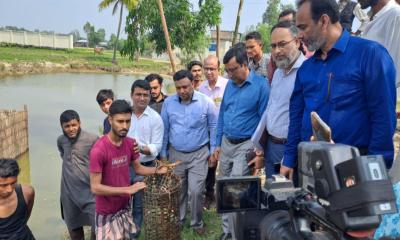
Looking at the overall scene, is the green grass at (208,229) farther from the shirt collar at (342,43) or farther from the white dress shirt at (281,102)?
the shirt collar at (342,43)

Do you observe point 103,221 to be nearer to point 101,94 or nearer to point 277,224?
point 101,94

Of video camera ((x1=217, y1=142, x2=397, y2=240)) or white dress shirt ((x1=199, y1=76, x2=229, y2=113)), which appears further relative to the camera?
white dress shirt ((x1=199, y1=76, x2=229, y2=113))

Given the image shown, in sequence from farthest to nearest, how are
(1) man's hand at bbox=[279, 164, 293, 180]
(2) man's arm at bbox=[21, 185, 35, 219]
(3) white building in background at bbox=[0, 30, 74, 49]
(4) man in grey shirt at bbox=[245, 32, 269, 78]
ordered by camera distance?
(3) white building in background at bbox=[0, 30, 74, 49]
(4) man in grey shirt at bbox=[245, 32, 269, 78]
(2) man's arm at bbox=[21, 185, 35, 219]
(1) man's hand at bbox=[279, 164, 293, 180]

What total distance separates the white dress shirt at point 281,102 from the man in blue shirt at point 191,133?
37.9 inches

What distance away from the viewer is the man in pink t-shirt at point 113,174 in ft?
9.20

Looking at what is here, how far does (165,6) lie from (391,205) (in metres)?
10.7

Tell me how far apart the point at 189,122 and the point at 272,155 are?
1.04 m

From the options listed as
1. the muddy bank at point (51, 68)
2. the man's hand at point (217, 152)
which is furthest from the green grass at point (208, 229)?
the muddy bank at point (51, 68)

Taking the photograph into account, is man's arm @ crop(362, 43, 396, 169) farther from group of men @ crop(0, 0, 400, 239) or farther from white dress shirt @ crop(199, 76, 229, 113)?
white dress shirt @ crop(199, 76, 229, 113)

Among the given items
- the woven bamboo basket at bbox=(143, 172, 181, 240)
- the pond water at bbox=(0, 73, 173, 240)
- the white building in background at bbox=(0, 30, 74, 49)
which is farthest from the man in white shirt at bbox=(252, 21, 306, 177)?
the white building in background at bbox=(0, 30, 74, 49)

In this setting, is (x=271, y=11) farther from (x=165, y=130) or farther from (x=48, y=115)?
(x=165, y=130)

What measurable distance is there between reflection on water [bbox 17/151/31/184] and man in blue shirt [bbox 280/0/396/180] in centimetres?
712

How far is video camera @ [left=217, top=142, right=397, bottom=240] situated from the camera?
97 cm

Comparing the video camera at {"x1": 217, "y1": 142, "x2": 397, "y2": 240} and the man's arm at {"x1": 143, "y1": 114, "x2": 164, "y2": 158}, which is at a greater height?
the video camera at {"x1": 217, "y1": 142, "x2": 397, "y2": 240}
